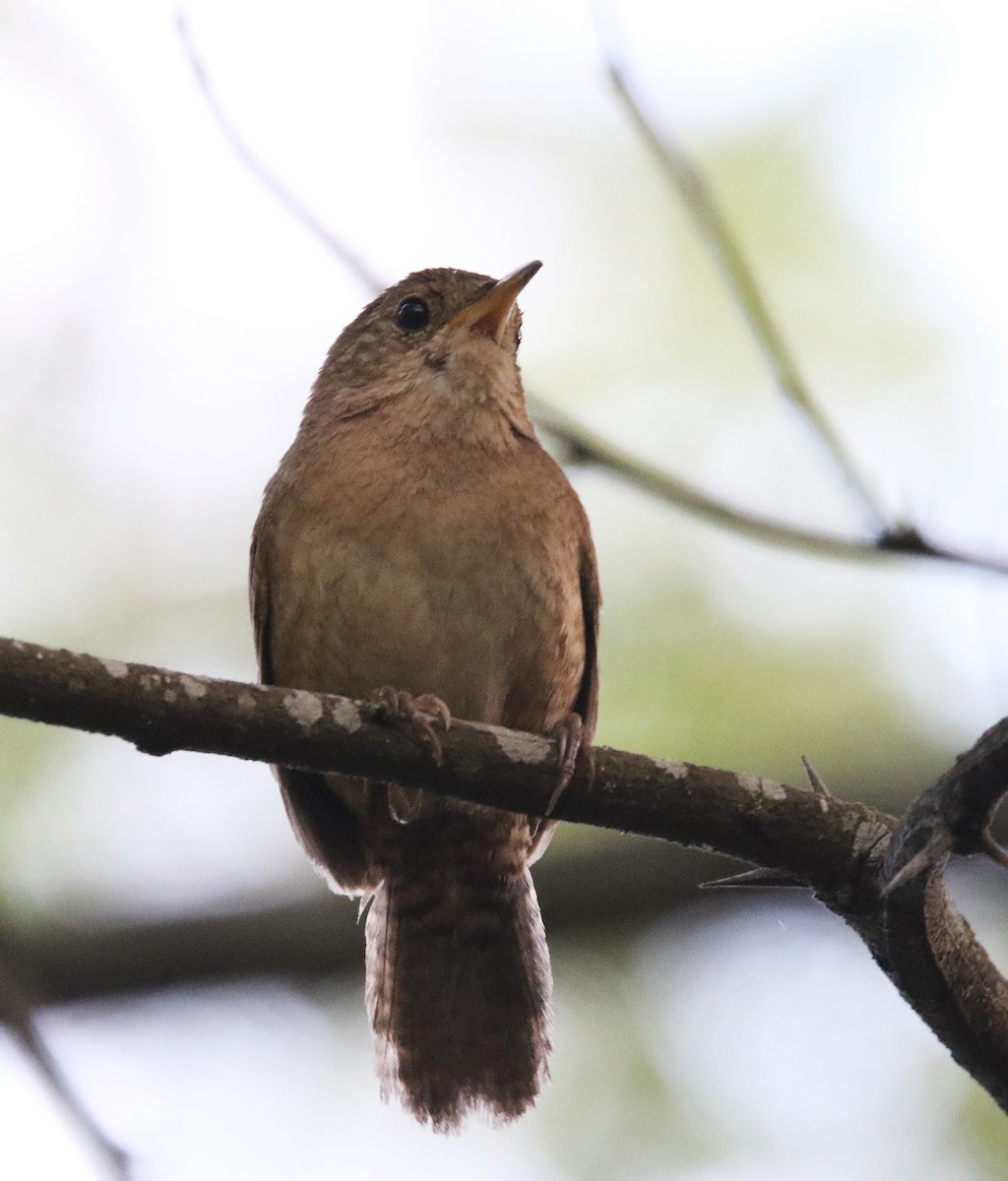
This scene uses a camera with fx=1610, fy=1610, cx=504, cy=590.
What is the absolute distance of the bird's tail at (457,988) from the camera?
4.54m

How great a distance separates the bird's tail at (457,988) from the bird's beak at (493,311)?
1560 millimetres

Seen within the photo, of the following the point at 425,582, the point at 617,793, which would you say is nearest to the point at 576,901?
the point at 425,582

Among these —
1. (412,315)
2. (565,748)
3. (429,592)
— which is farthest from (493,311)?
(565,748)

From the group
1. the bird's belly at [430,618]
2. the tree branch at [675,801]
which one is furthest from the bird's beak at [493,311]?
the tree branch at [675,801]

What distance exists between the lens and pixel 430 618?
4.11 metres

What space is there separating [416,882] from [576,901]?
0.55m

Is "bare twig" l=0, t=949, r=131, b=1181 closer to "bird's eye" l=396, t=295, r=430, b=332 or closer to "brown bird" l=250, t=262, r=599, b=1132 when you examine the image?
"brown bird" l=250, t=262, r=599, b=1132

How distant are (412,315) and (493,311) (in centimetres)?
30

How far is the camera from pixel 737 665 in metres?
6.15

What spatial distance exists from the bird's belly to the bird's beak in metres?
0.84

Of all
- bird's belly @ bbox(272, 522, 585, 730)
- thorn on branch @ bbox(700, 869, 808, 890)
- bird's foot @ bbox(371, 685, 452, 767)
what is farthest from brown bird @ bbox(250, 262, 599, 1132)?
thorn on branch @ bbox(700, 869, 808, 890)

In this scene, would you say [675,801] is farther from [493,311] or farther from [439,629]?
[493,311]

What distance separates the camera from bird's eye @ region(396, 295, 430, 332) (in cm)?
490

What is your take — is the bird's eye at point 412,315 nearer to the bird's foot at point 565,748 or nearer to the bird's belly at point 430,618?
the bird's belly at point 430,618
